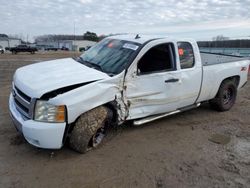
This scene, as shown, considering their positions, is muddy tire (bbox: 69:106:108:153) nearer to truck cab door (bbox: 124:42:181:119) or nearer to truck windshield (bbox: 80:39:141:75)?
truck cab door (bbox: 124:42:181:119)

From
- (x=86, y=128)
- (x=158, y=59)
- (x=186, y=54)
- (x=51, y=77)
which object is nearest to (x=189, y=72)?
(x=186, y=54)

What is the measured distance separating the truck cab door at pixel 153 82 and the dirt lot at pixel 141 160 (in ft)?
1.76

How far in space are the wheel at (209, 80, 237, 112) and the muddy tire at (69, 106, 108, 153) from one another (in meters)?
3.39

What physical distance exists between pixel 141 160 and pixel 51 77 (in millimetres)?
1854

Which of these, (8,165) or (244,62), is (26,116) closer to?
(8,165)

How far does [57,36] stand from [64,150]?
130 metres

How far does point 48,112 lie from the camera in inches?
133

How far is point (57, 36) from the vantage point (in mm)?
125562

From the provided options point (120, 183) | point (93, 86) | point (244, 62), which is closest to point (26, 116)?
point (93, 86)

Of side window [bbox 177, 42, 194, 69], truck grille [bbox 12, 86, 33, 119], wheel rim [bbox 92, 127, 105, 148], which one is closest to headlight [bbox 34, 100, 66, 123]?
truck grille [bbox 12, 86, 33, 119]

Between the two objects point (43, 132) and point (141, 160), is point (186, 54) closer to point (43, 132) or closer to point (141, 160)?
point (141, 160)

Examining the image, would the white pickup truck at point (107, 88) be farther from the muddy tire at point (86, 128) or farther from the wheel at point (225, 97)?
the wheel at point (225, 97)

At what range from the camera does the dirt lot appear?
323 cm

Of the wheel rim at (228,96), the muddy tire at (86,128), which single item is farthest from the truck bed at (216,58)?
the muddy tire at (86,128)
